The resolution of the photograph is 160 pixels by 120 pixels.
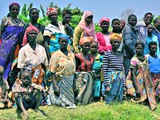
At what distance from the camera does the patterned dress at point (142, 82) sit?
28.7ft

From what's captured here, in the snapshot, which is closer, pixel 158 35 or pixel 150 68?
pixel 150 68

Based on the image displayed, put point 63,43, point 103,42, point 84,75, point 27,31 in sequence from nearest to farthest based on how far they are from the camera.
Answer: point 27,31, point 63,43, point 84,75, point 103,42

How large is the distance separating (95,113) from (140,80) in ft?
5.86

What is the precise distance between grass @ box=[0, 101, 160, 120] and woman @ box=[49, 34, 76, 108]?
8.2 inches

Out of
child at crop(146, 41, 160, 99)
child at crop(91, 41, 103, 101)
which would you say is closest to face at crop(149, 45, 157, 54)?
child at crop(146, 41, 160, 99)

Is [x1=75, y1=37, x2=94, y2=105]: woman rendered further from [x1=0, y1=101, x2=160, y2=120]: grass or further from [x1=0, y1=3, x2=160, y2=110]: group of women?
[x1=0, y1=101, x2=160, y2=120]: grass

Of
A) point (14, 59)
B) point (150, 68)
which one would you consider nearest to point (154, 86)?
point (150, 68)

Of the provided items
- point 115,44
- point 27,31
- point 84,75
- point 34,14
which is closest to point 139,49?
point 115,44

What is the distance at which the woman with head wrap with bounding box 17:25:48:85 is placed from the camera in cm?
752

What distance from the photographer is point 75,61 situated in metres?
8.20

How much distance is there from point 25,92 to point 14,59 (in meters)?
1.35

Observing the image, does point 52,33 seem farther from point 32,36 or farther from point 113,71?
point 113,71

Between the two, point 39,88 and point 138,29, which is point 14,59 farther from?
point 138,29

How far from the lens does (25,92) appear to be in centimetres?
701
